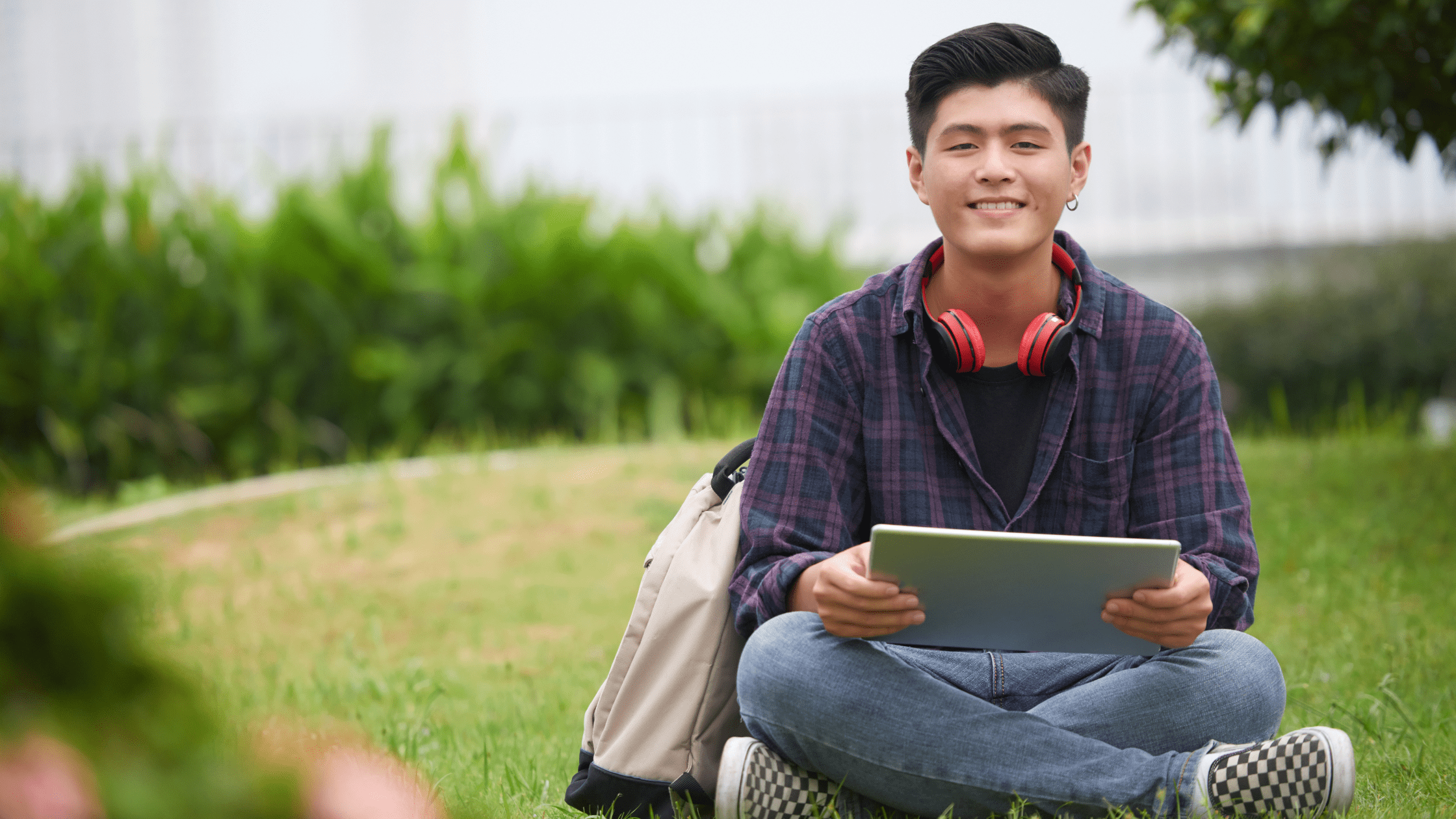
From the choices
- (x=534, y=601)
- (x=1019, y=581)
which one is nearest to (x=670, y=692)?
(x=1019, y=581)

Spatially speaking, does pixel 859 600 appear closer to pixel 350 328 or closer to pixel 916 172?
pixel 916 172

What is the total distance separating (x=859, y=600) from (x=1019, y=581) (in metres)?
0.26

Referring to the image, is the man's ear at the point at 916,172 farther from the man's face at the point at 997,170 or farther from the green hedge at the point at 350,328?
the green hedge at the point at 350,328

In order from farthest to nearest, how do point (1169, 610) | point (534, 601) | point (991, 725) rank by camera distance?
point (534, 601), point (991, 725), point (1169, 610)

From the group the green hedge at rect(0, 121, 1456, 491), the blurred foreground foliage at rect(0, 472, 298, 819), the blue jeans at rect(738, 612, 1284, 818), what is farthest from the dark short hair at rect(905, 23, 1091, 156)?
the green hedge at rect(0, 121, 1456, 491)

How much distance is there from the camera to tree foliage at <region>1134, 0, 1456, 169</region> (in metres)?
4.21

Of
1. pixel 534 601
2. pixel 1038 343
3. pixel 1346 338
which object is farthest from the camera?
pixel 1346 338

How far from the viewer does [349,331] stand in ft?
23.8

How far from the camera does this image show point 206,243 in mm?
7371

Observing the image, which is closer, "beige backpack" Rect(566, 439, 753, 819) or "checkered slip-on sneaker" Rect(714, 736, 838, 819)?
"checkered slip-on sneaker" Rect(714, 736, 838, 819)

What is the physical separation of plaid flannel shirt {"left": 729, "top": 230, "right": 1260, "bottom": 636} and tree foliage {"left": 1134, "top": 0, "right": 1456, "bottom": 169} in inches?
89.4

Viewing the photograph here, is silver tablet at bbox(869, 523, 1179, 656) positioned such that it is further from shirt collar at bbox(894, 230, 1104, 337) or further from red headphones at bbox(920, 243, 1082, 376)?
shirt collar at bbox(894, 230, 1104, 337)

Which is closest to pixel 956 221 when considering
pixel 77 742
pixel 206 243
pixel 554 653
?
pixel 77 742

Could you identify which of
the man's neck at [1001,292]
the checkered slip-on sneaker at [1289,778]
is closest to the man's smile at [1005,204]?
the man's neck at [1001,292]
